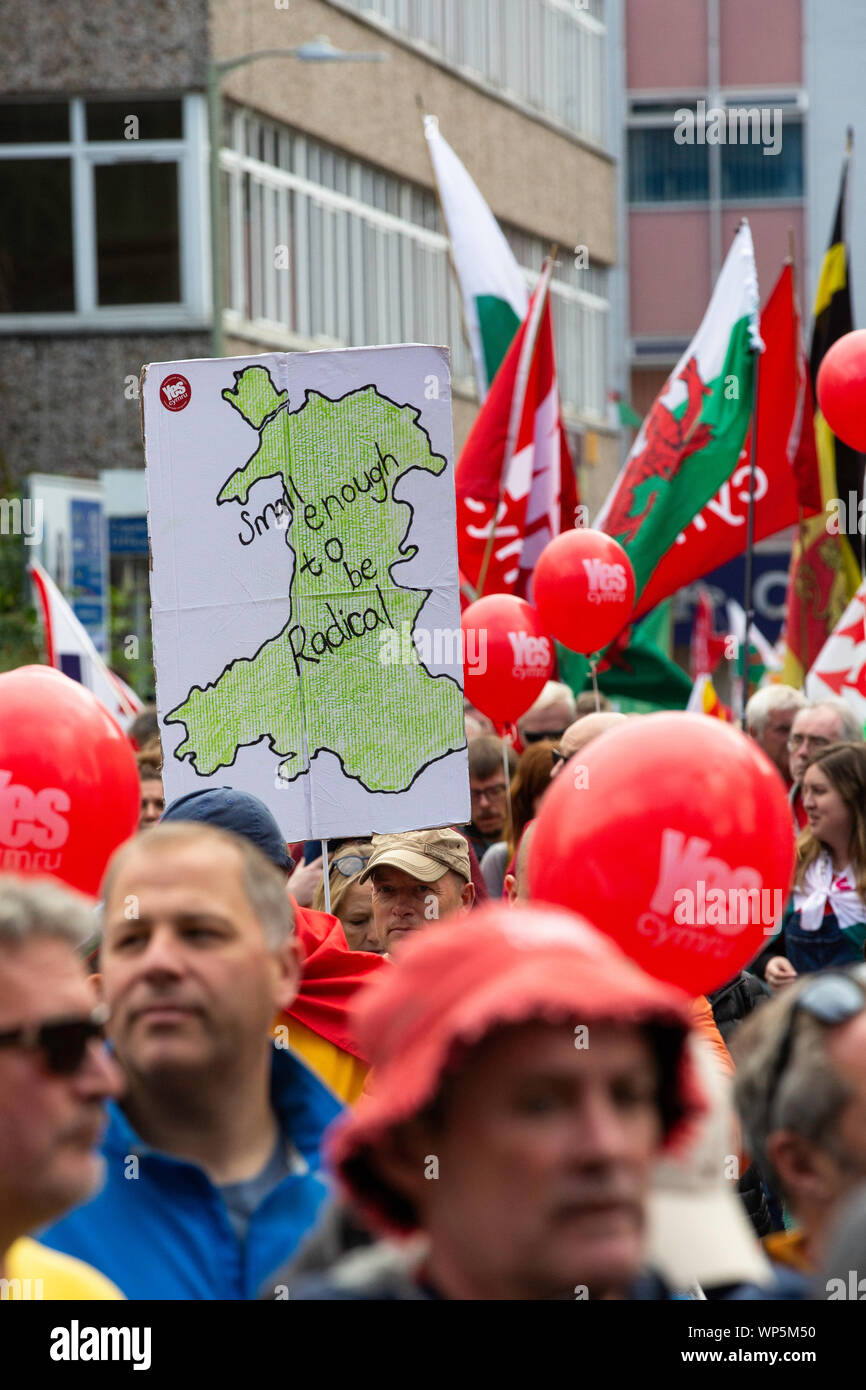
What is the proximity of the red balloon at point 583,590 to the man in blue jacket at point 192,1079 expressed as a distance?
627cm

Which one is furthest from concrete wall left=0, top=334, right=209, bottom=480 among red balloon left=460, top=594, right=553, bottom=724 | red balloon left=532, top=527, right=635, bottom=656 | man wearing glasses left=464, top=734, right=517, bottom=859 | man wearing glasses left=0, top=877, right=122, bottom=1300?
man wearing glasses left=0, top=877, right=122, bottom=1300

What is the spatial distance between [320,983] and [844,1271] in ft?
8.05

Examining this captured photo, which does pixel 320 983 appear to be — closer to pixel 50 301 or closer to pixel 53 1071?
pixel 53 1071

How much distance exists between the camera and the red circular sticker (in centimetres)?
551

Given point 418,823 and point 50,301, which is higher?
point 50,301

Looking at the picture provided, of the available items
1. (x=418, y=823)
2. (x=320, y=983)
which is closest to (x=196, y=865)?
(x=320, y=983)

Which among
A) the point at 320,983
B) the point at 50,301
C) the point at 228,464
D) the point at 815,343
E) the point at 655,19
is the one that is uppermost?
the point at 655,19

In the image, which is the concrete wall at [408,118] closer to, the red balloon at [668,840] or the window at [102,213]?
the window at [102,213]

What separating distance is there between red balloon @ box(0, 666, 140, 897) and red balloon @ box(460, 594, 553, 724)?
4.21m

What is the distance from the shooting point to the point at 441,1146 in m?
2.14

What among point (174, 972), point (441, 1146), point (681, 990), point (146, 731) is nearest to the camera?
point (441, 1146)

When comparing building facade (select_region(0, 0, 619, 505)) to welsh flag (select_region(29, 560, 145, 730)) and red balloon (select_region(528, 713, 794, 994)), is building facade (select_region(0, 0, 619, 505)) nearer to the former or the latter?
welsh flag (select_region(29, 560, 145, 730))

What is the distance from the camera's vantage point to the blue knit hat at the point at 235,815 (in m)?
4.27

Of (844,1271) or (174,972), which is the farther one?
(174,972)
